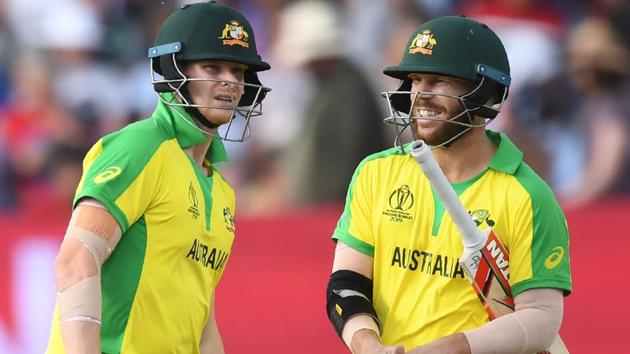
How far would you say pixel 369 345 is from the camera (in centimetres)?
507

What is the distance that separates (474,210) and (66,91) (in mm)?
5885

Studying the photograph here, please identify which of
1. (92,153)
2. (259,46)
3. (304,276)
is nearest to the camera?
(92,153)

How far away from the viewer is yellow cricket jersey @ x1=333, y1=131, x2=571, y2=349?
5133mm

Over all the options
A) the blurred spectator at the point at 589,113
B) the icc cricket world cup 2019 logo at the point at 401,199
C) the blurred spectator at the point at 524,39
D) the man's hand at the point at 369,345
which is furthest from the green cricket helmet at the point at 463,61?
the blurred spectator at the point at 524,39

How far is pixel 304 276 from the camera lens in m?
8.19

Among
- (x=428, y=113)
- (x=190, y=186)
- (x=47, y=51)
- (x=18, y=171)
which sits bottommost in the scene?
(x=18, y=171)

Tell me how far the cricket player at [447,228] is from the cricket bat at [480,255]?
40mm

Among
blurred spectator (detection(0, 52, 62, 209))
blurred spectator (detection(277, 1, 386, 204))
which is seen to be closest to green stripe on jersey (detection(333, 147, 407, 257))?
blurred spectator (detection(277, 1, 386, 204))

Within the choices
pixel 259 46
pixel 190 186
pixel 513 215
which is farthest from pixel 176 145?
pixel 259 46

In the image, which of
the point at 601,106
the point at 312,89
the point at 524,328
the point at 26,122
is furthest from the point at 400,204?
the point at 26,122

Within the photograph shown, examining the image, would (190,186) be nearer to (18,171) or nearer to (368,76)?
(368,76)

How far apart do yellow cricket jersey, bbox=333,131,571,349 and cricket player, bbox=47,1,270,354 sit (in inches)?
24.4

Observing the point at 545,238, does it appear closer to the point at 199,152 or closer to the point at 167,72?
the point at 199,152

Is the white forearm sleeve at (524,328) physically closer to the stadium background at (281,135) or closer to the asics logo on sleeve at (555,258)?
the asics logo on sleeve at (555,258)
